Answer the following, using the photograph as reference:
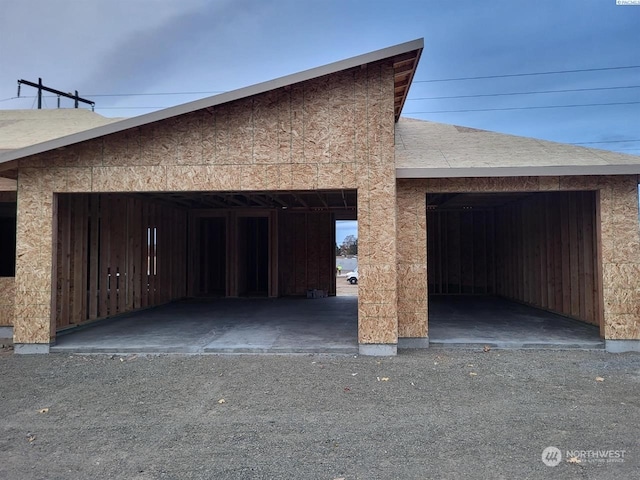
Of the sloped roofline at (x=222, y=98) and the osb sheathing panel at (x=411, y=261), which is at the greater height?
the sloped roofline at (x=222, y=98)

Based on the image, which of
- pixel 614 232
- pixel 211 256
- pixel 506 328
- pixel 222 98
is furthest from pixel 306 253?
pixel 614 232

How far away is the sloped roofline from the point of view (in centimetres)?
581

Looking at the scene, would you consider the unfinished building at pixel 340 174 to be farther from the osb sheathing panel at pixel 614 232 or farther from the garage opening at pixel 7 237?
the garage opening at pixel 7 237

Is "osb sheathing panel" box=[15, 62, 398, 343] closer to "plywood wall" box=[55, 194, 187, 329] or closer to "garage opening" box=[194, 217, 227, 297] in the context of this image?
"plywood wall" box=[55, 194, 187, 329]

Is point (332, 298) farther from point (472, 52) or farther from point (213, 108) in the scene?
point (472, 52)

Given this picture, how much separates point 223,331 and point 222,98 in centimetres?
443

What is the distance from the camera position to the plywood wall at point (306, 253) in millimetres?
13906

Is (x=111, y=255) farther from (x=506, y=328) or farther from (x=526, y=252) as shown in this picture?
(x=526, y=252)

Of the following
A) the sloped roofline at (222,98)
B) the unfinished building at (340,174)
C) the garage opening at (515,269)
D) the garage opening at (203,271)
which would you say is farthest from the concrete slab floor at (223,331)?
the sloped roofline at (222,98)

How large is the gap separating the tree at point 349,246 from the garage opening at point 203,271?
3865cm

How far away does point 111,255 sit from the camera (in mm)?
8883

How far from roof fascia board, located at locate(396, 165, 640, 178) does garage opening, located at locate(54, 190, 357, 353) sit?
3107 mm

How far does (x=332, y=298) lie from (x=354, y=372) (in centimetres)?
781

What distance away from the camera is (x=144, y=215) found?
1027 centimetres
